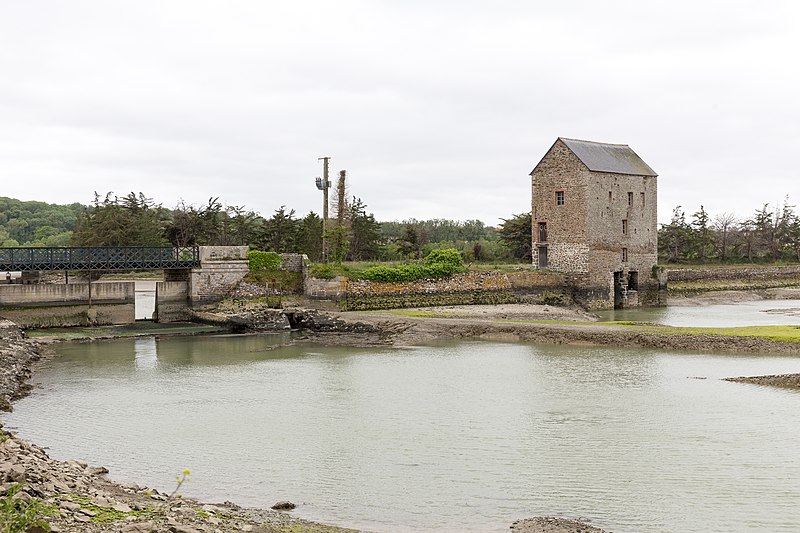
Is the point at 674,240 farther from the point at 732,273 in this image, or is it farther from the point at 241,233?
the point at 241,233

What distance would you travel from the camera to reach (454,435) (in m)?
15.6

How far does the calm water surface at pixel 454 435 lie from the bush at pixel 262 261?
557 inches

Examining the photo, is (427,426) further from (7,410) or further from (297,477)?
(7,410)

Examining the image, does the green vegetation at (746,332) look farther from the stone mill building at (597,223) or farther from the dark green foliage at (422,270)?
the stone mill building at (597,223)

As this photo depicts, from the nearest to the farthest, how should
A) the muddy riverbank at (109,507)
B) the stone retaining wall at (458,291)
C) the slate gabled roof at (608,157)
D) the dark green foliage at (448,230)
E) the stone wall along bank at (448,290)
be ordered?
the muddy riverbank at (109,507), the stone wall along bank at (448,290), the stone retaining wall at (458,291), the slate gabled roof at (608,157), the dark green foliage at (448,230)

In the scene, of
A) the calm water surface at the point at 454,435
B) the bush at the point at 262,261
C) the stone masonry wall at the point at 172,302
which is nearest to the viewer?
the calm water surface at the point at 454,435

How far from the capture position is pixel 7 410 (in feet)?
58.9

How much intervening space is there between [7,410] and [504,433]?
36.7 ft

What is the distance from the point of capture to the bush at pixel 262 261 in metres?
40.1

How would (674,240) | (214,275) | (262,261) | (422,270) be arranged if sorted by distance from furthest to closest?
1. (674,240)
2. (422,270)
3. (262,261)
4. (214,275)

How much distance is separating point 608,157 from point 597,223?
537cm

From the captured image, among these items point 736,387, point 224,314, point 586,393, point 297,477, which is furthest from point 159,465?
point 224,314

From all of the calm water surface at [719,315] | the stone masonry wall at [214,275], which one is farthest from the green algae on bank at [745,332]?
the stone masonry wall at [214,275]

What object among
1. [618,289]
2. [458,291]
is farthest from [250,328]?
[618,289]
